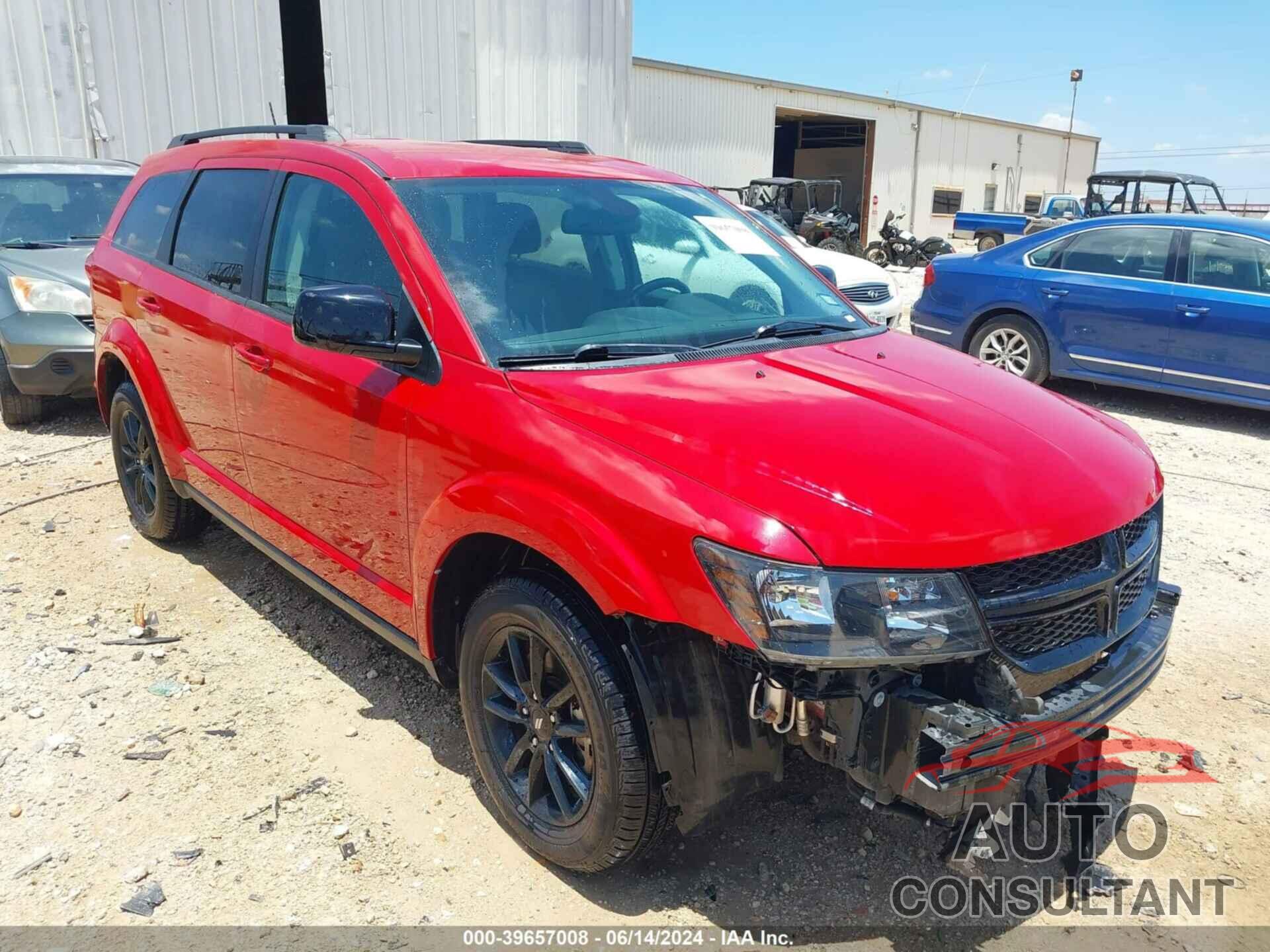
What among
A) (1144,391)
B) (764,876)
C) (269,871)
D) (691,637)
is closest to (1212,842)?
(764,876)

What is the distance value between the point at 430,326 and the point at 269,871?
Answer: 5.17 feet

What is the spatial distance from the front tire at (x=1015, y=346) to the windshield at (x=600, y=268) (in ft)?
17.1

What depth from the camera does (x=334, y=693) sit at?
3.52m

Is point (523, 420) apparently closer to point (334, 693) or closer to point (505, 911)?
point (505, 911)

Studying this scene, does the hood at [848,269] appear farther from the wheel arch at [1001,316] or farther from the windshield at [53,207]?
the windshield at [53,207]

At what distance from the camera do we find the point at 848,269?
31.7 feet

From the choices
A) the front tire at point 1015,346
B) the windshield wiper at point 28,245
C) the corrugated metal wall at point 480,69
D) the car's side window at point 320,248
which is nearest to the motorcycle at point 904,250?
the corrugated metal wall at point 480,69

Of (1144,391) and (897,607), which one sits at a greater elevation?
(897,607)

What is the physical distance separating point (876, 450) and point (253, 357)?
2.27 meters

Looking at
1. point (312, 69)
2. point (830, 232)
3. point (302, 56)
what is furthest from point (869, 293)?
point (830, 232)

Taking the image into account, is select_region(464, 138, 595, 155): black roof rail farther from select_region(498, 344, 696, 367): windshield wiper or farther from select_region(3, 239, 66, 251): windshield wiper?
select_region(3, 239, 66, 251): windshield wiper

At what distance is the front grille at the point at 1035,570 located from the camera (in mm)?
2074

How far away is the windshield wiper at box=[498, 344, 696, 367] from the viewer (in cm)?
258

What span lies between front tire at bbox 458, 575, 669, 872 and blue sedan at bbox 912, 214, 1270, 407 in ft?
21.2
